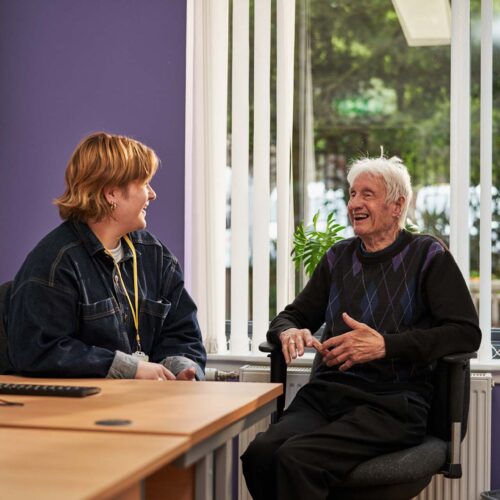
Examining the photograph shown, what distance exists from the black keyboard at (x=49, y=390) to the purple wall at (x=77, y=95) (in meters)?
1.78

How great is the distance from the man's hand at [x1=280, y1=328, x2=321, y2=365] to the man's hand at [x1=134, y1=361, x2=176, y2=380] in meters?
0.48

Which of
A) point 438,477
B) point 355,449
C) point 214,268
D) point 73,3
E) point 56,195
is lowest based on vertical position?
point 438,477

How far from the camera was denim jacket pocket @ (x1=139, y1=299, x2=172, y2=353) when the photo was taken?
2.71 m

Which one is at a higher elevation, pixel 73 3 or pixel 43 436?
pixel 73 3

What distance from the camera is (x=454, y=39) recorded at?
3551mm

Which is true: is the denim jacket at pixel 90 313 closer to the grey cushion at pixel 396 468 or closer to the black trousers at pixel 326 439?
the black trousers at pixel 326 439

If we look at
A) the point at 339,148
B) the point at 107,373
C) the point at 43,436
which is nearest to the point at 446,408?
the point at 107,373

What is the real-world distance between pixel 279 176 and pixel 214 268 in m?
0.46

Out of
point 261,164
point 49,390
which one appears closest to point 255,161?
point 261,164

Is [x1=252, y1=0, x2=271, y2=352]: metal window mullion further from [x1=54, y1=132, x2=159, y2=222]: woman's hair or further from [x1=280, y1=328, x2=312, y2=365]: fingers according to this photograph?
[x1=54, y1=132, x2=159, y2=222]: woman's hair

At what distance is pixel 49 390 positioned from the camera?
2.05 metres

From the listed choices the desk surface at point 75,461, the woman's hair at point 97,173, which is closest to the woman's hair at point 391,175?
the woman's hair at point 97,173

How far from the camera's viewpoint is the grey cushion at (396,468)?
8.21 ft

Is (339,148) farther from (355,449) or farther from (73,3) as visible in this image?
(355,449)
